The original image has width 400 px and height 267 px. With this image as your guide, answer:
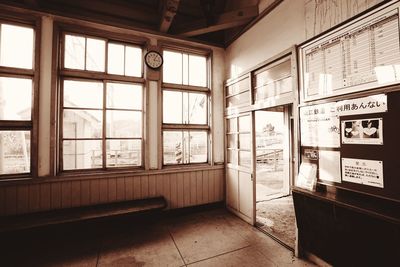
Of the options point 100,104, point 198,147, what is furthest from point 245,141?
point 100,104

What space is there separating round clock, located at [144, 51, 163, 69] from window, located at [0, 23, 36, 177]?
1.74 meters

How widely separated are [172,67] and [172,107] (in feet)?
2.69

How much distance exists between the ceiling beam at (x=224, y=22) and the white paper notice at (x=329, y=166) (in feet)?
8.19

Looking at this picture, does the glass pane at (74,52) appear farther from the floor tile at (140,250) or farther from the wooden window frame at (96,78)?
the floor tile at (140,250)

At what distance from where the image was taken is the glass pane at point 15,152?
9.60 feet

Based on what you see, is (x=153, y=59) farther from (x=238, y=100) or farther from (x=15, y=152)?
(x=15, y=152)

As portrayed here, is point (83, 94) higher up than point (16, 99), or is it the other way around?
point (83, 94)

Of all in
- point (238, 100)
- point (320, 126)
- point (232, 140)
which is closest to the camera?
point (320, 126)

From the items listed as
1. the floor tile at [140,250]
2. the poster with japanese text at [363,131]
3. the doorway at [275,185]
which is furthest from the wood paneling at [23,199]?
the poster with japanese text at [363,131]

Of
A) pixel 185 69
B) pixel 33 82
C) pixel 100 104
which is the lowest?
pixel 100 104

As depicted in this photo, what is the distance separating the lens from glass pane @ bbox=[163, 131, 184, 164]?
12.7 ft

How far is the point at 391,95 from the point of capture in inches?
64.8

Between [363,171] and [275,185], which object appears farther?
[275,185]

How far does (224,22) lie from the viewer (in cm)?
343
